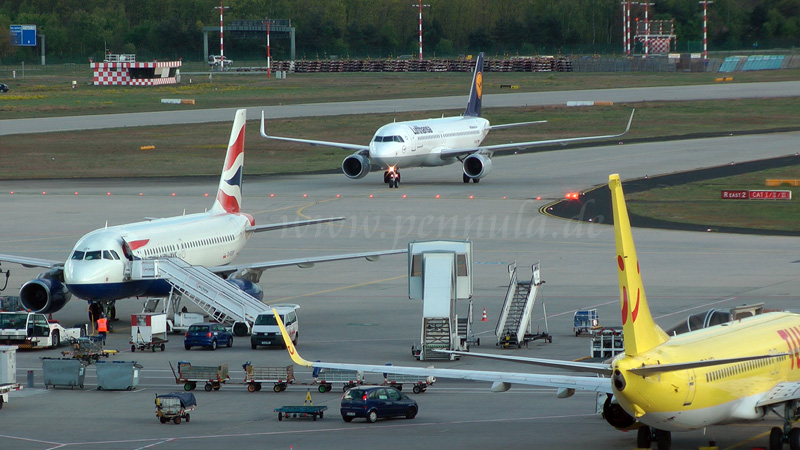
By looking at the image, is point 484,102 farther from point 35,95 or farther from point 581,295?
point 581,295

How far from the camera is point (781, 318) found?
100ft

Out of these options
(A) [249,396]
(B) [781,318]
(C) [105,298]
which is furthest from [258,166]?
(B) [781,318]

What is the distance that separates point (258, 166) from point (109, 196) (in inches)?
861

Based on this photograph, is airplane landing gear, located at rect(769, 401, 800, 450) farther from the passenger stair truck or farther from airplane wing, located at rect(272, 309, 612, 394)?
the passenger stair truck

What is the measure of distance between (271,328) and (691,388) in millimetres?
21341

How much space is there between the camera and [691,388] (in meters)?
25.1

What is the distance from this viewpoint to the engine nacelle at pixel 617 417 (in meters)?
28.5

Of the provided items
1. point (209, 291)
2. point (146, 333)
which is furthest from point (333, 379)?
point (209, 291)

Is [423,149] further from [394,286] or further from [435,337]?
[435,337]

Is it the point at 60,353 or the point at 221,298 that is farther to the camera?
the point at 221,298

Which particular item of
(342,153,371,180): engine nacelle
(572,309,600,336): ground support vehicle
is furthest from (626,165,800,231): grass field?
(572,309,600,336): ground support vehicle

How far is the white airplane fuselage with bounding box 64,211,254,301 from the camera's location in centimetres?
4581

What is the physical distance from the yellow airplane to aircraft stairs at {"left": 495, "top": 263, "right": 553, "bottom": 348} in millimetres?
14115

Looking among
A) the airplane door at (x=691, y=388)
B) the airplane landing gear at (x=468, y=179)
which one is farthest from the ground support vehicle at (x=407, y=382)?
the airplane landing gear at (x=468, y=179)
